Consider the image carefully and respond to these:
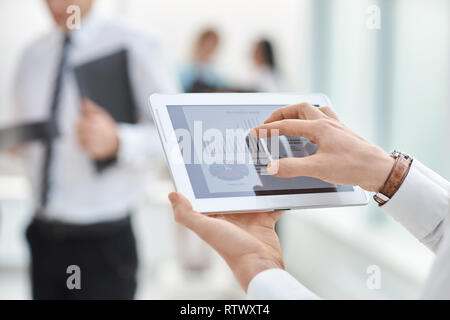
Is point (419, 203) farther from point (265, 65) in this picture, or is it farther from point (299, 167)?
point (265, 65)

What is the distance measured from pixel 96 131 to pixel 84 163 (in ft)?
0.43

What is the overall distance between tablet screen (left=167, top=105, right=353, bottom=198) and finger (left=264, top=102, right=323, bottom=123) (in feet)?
0.10

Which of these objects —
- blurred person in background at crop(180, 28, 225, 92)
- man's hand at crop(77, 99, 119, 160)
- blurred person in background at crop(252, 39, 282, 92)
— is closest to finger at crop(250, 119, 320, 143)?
man's hand at crop(77, 99, 119, 160)

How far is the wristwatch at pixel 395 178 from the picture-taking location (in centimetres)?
63

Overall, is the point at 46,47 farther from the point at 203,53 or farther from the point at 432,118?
the point at 203,53

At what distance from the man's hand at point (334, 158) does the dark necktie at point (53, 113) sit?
784 millimetres

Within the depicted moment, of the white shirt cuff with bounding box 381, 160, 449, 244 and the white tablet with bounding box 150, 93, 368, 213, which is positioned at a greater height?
the white tablet with bounding box 150, 93, 368, 213

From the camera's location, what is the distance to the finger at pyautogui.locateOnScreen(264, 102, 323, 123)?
64 centimetres

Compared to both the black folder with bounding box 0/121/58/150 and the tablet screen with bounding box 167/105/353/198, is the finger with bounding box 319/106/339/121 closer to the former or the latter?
the tablet screen with bounding box 167/105/353/198

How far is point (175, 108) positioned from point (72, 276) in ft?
1.97

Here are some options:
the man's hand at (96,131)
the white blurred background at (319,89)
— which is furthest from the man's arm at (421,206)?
the white blurred background at (319,89)

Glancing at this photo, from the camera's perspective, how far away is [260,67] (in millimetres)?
3289

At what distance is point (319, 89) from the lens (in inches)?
137
